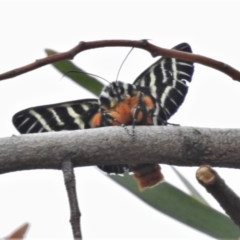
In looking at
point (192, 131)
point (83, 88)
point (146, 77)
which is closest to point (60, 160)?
point (192, 131)

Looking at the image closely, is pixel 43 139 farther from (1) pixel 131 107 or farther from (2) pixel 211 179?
(1) pixel 131 107

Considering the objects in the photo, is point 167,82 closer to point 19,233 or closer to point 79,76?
point 79,76

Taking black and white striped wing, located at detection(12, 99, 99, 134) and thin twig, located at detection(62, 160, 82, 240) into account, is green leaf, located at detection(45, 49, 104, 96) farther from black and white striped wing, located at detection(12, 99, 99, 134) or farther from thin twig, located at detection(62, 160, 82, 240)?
thin twig, located at detection(62, 160, 82, 240)

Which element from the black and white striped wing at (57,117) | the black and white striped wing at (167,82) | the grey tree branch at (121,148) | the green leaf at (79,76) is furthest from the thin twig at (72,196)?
the black and white striped wing at (167,82)

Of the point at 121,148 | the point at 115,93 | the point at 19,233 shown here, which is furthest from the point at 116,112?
the point at 19,233

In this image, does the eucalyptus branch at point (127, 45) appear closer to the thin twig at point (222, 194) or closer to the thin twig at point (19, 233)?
the thin twig at point (222, 194)
